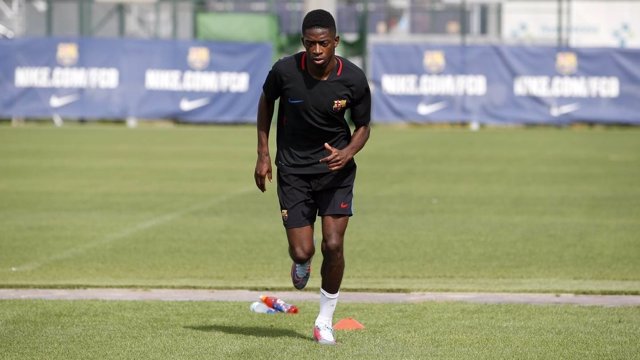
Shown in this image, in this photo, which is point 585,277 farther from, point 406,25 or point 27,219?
point 406,25

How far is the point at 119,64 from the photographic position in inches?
1380

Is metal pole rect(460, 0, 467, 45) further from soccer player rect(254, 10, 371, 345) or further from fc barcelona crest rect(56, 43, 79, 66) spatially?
soccer player rect(254, 10, 371, 345)

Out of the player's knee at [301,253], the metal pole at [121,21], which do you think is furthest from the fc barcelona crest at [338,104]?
the metal pole at [121,21]

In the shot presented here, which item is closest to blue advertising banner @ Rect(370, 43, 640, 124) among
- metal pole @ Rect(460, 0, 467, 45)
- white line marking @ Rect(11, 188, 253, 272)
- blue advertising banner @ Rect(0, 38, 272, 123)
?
metal pole @ Rect(460, 0, 467, 45)

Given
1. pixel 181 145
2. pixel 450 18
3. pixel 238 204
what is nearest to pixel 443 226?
pixel 238 204

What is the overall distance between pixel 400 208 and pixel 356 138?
346 inches

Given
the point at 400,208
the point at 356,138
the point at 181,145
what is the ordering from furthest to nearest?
the point at 181,145 < the point at 400,208 < the point at 356,138

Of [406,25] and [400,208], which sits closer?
[400,208]

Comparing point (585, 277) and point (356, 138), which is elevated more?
point (356, 138)

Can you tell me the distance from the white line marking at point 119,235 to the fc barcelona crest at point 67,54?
17.6 metres

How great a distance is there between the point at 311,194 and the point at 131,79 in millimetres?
27159

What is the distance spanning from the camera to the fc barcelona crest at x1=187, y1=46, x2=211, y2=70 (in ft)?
115

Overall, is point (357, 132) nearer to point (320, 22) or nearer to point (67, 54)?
point (320, 22)

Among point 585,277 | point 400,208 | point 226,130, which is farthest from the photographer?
point 226,130
